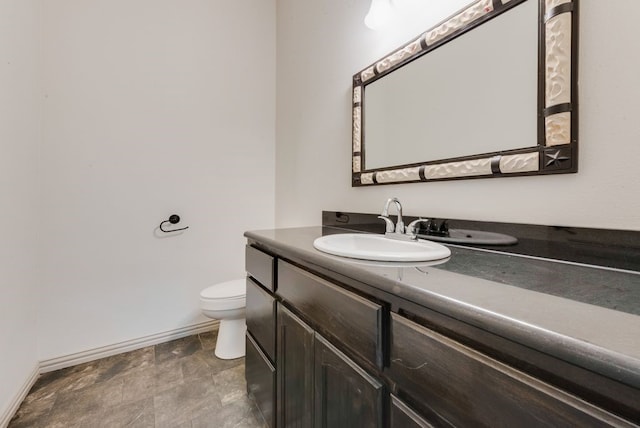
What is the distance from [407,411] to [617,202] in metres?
0.70

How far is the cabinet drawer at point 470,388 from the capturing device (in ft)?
1.07

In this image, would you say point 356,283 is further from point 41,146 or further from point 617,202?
point 41,146

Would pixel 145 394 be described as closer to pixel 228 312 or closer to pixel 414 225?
pixel 228 312

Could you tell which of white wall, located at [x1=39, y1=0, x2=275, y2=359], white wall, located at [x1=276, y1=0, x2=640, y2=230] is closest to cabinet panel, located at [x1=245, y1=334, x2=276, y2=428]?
white wall, located at [x1=276, y1=0, x2=640, y2=230]

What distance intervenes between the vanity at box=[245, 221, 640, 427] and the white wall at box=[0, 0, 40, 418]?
1357mm

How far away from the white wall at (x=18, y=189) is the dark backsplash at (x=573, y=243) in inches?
79.5

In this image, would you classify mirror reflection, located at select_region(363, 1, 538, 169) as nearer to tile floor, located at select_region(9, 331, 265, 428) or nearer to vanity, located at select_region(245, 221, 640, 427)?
vanity, located at select_region(245, 221, 640, 427)

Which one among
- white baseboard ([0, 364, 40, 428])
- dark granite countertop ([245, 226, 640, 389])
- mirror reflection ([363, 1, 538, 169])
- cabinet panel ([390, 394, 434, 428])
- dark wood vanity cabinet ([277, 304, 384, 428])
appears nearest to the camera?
dark granite countertop ([245, 226, 640, 389])

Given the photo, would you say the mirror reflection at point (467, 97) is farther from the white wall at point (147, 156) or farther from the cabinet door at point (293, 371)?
the white wall at point (147, 156)

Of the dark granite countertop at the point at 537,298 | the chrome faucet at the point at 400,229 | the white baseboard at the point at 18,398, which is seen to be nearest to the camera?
the dark granite countertop at the point at 537,298

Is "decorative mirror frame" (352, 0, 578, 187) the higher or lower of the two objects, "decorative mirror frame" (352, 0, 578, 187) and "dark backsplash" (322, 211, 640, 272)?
the higher

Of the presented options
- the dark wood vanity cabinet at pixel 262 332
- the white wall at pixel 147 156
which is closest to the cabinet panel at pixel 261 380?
the dark wood vanity cabinet at pixel 262 332

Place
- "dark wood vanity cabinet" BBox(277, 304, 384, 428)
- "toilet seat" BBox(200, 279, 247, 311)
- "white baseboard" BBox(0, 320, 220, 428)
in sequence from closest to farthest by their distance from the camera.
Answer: "dark wood vanity cabinet" BBox(277, 304, 384, 428)
"white baseboard" BBox(0, 320, 220, 428)
"toilet seat" BBox(200, 279, 247, 311)

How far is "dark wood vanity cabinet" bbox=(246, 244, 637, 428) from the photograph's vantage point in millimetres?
362
